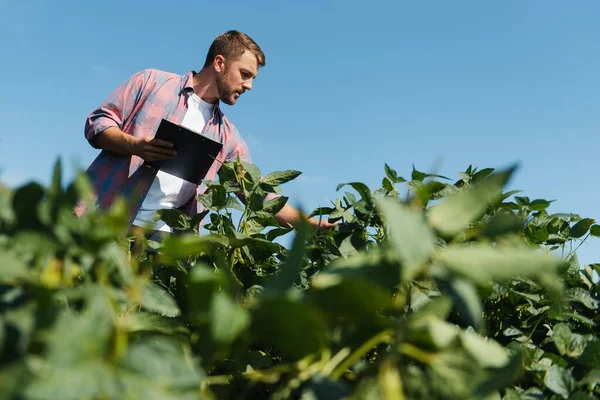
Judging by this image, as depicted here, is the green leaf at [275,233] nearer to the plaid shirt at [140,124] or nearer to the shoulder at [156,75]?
the plaid shirt at [140,124]

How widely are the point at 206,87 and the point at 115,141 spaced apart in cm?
90

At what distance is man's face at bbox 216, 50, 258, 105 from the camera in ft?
13.2

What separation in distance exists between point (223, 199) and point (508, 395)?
29.5 inches

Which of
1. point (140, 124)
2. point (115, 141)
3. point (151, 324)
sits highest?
point (140, 124)

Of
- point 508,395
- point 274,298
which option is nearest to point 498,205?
point 508,395

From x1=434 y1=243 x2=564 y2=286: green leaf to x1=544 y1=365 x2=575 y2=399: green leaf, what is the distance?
40 centimetres

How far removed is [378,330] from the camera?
0.55 m

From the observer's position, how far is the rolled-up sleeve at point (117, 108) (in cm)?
330

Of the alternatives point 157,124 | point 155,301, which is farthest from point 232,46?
point 155,301

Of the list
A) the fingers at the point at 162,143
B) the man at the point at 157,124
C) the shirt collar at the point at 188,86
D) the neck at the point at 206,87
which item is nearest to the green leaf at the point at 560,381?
the man at the point at 157,124

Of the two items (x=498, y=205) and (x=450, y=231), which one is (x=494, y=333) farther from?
(x=450, y=231)

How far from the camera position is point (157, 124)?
3.56m

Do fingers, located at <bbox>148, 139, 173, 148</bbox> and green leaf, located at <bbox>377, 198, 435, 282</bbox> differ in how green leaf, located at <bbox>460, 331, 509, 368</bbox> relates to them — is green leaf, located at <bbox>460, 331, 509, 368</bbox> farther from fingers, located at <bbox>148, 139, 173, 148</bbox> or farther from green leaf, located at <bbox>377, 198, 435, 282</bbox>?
fingers, located at <bbox>148, 139, 173, 148</bbox>

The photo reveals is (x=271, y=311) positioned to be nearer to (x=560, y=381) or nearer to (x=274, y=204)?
(x=560, y=381)
